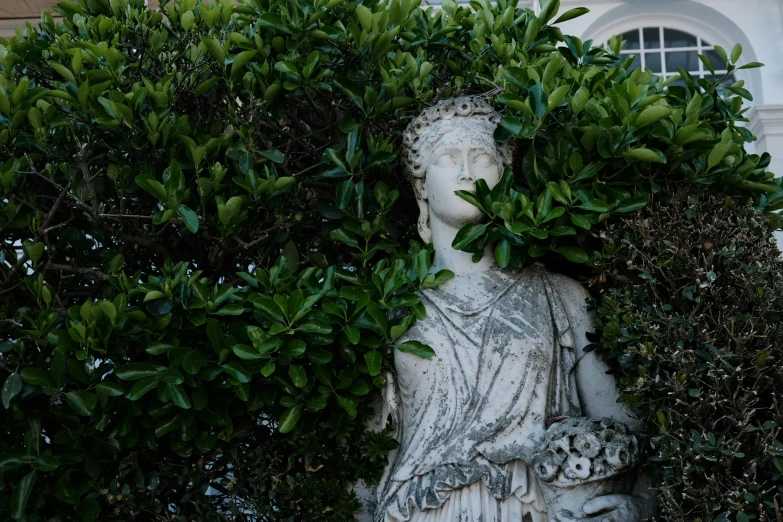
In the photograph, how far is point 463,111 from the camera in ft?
13.7

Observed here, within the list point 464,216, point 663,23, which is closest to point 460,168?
point 464,216

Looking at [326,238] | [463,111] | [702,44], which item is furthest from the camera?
[702,44]

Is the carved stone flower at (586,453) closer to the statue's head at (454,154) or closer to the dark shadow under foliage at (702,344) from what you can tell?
the dark shadow under foliage at (702,344)

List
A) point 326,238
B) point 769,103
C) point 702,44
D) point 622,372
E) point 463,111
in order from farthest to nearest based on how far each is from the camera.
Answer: point 702,44, point 769,103, point 326,238, point 463,111, point 622,372

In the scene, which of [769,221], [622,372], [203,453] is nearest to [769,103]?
[769,221]

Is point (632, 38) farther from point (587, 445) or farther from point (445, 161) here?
point (587, 445)

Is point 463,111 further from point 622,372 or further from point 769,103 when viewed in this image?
point 769,103

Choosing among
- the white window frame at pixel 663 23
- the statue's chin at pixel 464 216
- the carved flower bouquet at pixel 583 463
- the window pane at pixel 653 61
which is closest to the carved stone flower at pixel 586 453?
the carved flower bouquet at pixel 583 463

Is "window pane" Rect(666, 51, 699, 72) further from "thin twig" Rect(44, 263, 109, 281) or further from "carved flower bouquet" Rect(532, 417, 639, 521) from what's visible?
"thin twig" Rect(44, 263, 109, 281)

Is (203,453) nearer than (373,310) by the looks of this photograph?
No

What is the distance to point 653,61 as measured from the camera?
29.1ft

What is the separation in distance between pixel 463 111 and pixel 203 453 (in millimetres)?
1696

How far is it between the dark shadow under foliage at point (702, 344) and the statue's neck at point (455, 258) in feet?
1.59

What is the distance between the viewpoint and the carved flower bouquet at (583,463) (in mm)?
3590
